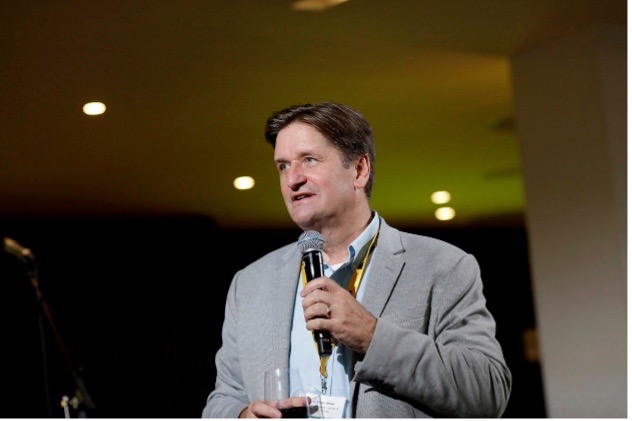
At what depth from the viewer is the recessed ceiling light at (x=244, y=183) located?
116 inches

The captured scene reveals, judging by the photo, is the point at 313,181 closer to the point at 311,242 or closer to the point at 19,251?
the point at 311,242

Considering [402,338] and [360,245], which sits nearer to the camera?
[402,338]

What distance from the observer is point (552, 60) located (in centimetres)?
326

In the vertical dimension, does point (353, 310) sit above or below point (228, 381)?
above

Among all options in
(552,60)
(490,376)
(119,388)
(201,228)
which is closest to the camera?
(490,376)

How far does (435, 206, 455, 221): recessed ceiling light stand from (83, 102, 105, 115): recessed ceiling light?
1214mm

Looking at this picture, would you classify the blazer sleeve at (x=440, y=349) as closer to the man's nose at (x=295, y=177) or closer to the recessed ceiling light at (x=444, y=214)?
the man's nose at (x=295, y=177)

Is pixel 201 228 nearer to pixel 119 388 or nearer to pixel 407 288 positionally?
pixel 119 388

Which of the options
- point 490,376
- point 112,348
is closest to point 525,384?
point 490,376

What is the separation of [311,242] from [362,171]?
1.41 ft

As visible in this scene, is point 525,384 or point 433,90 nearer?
point 525,384

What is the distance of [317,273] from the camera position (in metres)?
2.00

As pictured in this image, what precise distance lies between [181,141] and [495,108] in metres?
1.17

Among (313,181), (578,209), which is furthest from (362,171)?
(578,209)
